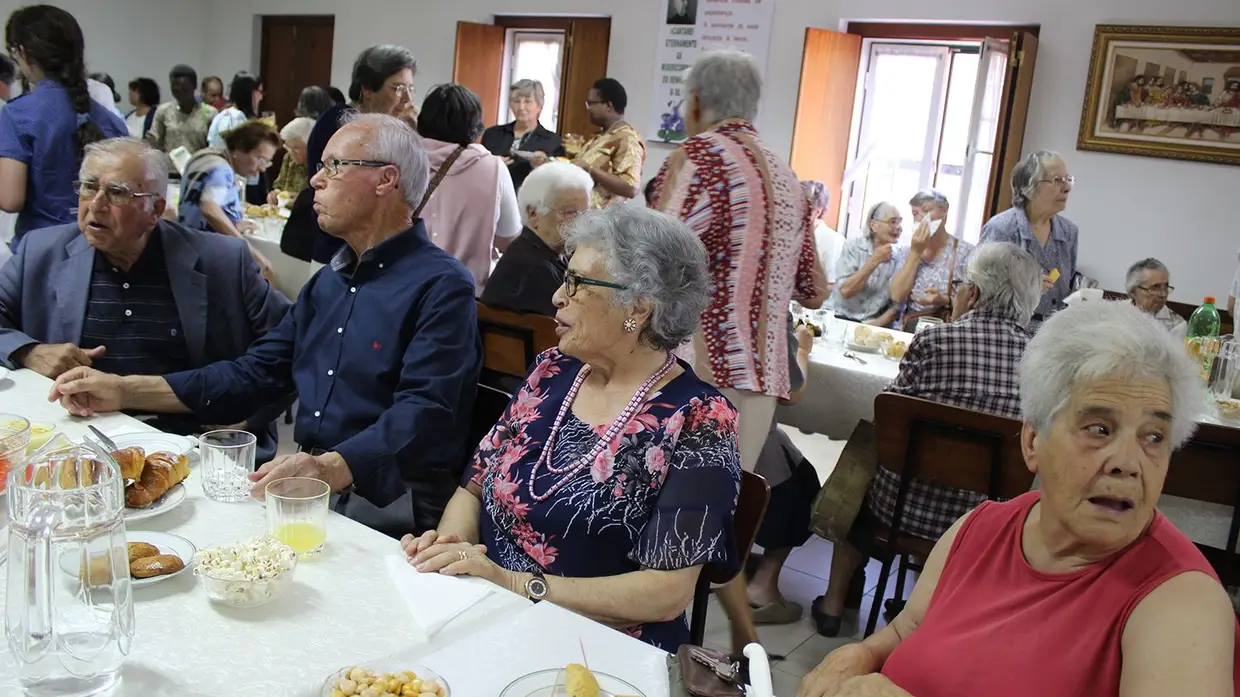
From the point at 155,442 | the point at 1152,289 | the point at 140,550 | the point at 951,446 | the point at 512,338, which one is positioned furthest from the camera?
the point at 1152,289

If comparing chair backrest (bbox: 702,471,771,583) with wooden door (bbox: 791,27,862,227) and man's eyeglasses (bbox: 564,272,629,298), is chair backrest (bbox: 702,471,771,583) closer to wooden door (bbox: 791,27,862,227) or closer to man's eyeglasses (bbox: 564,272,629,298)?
man's eyeglasses (bbox: 564,272,629,298)

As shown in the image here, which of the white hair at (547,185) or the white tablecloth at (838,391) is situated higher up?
the white hair at (547,185)

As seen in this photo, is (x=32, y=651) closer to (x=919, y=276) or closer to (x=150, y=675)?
(x=150, y=675)

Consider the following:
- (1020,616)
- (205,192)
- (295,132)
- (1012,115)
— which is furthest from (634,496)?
(1012,115)

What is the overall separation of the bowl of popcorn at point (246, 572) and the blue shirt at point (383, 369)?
652 mm

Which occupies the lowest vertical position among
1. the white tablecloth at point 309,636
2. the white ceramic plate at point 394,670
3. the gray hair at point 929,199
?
the white tablecloth at point 309,636

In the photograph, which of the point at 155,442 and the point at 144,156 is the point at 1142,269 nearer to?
the point at 144,156

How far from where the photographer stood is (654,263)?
186 cm

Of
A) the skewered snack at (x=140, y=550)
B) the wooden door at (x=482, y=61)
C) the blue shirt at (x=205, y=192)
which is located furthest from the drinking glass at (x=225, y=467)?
the wooden door at (x=482, y=61)

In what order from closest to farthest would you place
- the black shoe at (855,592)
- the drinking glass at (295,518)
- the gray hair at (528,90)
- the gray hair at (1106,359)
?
the gray hair at (1106,359) → the drinking glass at (295,518) → the black shoe at (855,592) → the gray hair at (528,90)

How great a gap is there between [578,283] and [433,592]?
25.7 inches

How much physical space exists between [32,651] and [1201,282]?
6208 millimetres

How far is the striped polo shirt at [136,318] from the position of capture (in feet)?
8.51

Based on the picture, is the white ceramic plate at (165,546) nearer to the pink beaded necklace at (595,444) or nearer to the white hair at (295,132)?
the pink beaded necklace at (595,444)
